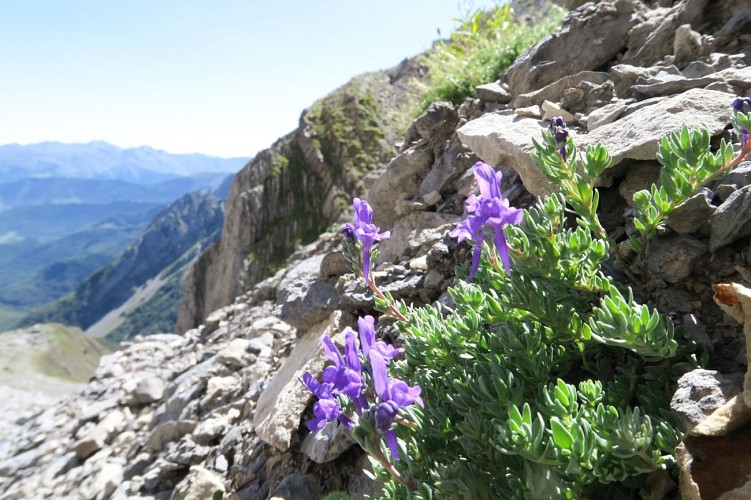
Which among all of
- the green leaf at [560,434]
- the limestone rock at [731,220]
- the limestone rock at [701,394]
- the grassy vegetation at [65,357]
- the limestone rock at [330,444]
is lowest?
the grassy vegetation at [65,357]

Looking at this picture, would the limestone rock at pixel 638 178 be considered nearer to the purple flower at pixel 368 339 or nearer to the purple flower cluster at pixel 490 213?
the purple flower cluster at pixel 490 213

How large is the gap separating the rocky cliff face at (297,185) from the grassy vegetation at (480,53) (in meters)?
16.6

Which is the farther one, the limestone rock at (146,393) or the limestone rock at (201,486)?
the limestone rock at (146,393)

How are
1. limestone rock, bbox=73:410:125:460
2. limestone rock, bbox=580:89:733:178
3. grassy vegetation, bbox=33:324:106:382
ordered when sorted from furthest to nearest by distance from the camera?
grassy vegetation, bbox=33:324:106:382
limestone rock, bbox=73:410:125:460
limestone rock, bbox=580:89:733:178

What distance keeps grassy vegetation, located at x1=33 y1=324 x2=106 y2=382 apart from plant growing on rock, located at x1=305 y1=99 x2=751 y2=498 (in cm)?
3166

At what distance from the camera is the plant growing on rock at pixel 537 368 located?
1.83 metres

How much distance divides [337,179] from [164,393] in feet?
75.7

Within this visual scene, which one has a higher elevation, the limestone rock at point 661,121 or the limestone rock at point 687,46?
the limestone rock at point 687,46

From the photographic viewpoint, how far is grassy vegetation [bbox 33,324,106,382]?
28.8 m

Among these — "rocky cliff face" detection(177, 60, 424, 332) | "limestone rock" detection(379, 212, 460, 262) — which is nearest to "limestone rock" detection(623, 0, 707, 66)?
"limestone rock" detection(379, 212, 460, 262)

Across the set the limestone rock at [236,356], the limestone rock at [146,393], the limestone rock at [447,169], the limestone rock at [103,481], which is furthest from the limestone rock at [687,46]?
the limestone rock at [146,393]

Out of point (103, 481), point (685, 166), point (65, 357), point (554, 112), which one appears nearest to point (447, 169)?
point (554, 112)

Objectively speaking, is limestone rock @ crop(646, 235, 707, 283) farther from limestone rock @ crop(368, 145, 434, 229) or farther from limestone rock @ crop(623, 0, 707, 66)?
limestone rock @ crop(368, 145, 434, 229)

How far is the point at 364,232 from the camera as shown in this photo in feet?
8.79
